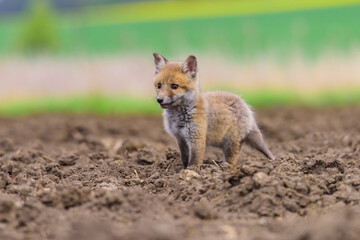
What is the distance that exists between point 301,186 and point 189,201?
1.09m

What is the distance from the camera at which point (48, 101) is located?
17141mm

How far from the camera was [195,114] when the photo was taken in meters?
6.97

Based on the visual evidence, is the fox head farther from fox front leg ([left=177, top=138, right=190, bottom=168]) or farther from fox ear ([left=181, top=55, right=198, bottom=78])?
fox front leg ([left=177, top=138, right=190, bottom=168])

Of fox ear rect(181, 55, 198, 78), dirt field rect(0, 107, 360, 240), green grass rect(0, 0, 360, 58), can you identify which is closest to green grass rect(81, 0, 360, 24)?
green grass rect(0, 0, 360, 58)

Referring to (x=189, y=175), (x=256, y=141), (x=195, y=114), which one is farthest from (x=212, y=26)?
(x=189, y=175)

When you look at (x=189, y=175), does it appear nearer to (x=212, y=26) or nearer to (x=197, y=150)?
(x=197, y=150)

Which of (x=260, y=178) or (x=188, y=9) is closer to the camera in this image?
(x=260, y=178)

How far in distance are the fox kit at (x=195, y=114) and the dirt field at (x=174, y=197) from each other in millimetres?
404

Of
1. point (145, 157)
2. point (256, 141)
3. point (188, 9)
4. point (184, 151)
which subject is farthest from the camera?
point (188, 9)

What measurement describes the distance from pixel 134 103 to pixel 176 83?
9835mm

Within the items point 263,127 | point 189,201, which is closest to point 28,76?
point 263,127

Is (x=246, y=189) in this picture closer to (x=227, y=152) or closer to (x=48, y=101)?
(x=227, y=152)

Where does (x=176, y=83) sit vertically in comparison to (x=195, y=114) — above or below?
above

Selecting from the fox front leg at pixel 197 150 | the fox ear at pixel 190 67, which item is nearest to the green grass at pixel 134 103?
the fox ear at pixel 190 67
